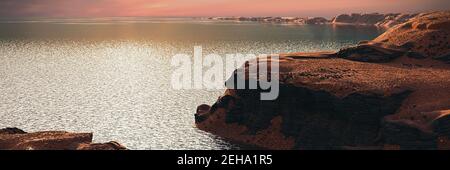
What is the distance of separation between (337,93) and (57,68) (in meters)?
142

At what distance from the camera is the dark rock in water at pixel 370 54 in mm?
111438

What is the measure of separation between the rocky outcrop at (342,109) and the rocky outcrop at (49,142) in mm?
29689

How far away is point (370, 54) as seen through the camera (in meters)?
112

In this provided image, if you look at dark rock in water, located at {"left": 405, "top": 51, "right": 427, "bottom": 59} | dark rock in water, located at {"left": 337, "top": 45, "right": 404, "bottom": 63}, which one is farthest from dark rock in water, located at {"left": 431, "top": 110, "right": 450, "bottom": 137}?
dark rock in water, located at {"left": 405, "top": 51, "right": 427, "bottom": 59}

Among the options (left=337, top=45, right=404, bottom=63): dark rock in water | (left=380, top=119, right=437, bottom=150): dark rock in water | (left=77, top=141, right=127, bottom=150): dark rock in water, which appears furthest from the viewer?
(left=337, top=45, right=404, bottom=63): dark rock in water

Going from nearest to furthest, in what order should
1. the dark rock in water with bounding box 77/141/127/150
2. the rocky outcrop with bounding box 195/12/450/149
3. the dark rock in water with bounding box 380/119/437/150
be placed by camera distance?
the dark rock in water with bounding box 77/141/127/150 → the dark rock in water with bounding box 380/119/437/150 → the rocky outcrop with bounding box 195/12/450/149

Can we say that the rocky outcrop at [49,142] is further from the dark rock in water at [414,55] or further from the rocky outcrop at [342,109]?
the dark rock in water at [414,55]

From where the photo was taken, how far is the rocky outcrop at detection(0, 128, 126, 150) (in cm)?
6944

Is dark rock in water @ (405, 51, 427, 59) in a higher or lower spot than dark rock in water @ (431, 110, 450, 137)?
higher

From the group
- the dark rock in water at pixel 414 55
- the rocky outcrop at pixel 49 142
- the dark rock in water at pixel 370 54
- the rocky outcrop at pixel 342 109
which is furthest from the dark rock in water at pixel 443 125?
the rocky outcrop at pixel 49 142

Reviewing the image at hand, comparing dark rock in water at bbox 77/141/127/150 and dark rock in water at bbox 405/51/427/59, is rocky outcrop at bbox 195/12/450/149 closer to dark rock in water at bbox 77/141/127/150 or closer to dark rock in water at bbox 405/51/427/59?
dark rock in water at bbox 405/51/427/59

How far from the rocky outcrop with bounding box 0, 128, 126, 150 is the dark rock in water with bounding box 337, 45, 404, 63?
6392 cm

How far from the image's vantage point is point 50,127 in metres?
99.5
